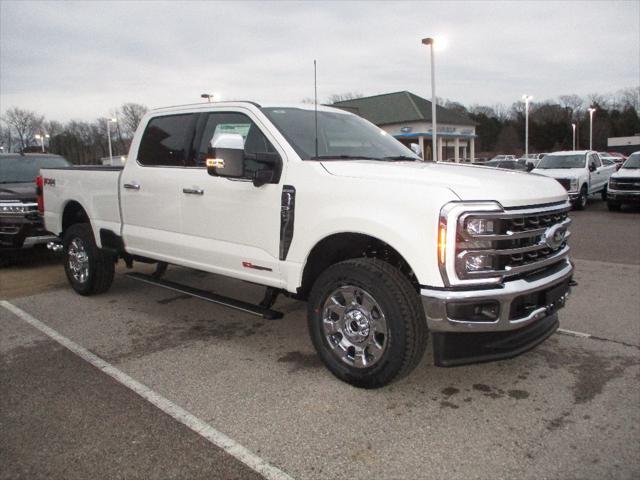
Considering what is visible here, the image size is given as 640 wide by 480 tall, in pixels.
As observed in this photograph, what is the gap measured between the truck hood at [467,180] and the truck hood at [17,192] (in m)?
6.05

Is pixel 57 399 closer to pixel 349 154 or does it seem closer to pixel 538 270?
pixel 349 154

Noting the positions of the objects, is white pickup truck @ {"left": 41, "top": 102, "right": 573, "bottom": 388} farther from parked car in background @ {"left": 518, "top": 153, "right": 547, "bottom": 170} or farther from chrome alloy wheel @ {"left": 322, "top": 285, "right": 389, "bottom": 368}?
parked car in background @ {"left": 518, "top": 153, "right": 547, "bottom": 170}

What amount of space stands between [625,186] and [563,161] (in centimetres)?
256

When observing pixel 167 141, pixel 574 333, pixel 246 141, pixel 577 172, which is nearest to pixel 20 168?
pixel 167 141

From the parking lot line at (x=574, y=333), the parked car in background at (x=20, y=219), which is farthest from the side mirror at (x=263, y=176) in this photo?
the parked car in background at (x=20, y=219)

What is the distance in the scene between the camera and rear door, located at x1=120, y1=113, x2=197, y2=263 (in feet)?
16.4

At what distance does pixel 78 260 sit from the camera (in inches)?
249

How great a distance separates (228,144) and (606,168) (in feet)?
63.2

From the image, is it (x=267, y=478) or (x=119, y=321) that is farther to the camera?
(x=119, y=321)

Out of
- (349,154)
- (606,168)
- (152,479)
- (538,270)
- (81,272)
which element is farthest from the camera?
(606,168)

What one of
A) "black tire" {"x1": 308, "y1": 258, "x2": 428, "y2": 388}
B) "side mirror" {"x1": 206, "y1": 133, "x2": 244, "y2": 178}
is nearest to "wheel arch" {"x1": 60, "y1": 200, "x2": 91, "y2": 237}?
"side mirror" {"x1": 206, "y1": 133, "x2": 244, "y2": 178}

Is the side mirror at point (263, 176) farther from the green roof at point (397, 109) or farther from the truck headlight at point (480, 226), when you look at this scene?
the green roof at point (397, 109)

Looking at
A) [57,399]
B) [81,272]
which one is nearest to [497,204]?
[57,399]

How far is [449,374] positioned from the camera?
13.2 feet
